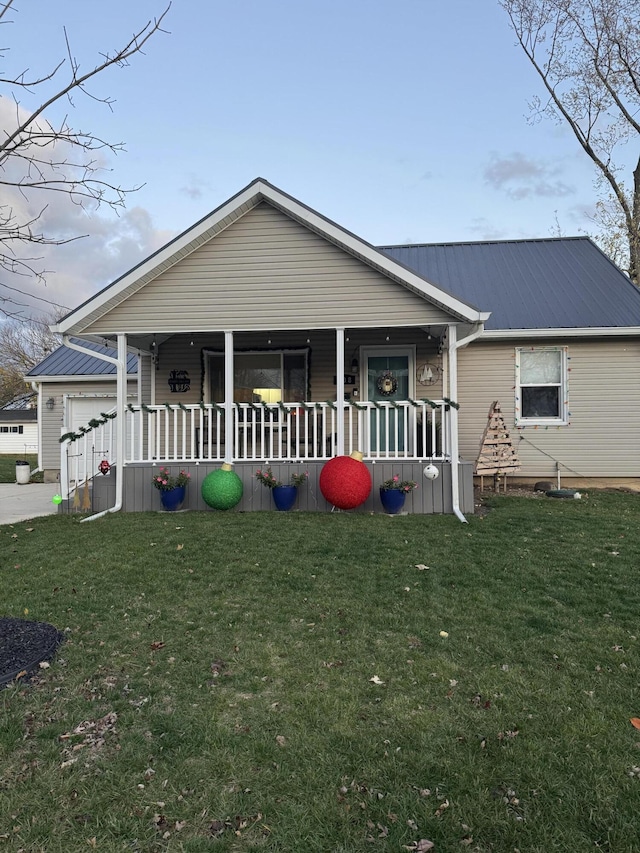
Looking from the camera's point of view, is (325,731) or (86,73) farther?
(86,73)

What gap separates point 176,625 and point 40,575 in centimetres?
192

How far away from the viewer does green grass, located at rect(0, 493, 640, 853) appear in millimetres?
1893

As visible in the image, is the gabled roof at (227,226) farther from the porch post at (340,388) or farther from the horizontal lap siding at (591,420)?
the horizontal lap siding at (591,420)

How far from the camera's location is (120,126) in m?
3.49

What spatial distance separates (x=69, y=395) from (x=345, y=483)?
9.68 m

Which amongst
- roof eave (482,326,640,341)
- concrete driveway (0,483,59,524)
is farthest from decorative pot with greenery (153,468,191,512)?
roof eave (482,326,640,341)

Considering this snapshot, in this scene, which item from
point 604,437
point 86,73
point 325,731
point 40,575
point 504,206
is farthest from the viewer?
point 504,206

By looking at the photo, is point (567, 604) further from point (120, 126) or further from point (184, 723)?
point (120, 126)

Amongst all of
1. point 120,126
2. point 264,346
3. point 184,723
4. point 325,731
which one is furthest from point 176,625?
point 264,346

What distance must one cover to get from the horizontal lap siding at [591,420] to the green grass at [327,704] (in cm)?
486

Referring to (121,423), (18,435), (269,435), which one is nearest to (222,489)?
(269,435)

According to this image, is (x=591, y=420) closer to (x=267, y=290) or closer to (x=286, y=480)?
(x=286, y=480)

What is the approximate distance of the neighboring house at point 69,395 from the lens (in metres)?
13.6

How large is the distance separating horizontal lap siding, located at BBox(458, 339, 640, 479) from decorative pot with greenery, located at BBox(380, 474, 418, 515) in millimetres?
3291
